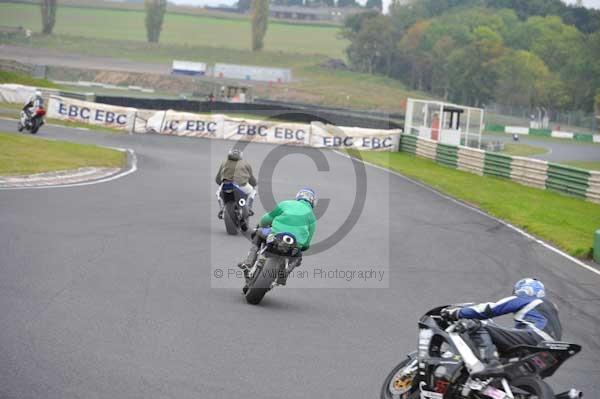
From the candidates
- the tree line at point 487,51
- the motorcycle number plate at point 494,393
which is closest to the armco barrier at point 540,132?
the tree line at point 487,51

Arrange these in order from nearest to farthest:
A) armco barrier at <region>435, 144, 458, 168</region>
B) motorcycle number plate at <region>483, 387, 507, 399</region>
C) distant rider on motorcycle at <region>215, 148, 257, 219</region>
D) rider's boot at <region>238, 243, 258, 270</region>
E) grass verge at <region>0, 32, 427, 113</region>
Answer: motorcycle number plate at <region>483, 387, 507, 399</region>
rider's boot at <region>238, 243, 258, 270</region>
distant rider on motorcycle at <region>215, 148, 257, 219</region>
armco barrier at <region>435, 144, 458, 168</region>
grass verge at <region>0, 32, 427, 113</region>

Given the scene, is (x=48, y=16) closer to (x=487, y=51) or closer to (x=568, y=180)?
(x=487, y=51)

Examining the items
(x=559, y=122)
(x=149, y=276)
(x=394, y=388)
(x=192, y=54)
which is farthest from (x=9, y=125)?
(x=192, y=54)

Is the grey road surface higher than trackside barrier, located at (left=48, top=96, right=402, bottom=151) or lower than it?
lower

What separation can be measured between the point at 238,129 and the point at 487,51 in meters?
67.1

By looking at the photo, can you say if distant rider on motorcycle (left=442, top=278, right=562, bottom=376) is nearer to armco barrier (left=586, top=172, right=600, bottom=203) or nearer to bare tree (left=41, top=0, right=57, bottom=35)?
armco barrier (left=586, top=172, right=600, bottom=203)

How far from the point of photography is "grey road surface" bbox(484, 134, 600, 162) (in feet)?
177

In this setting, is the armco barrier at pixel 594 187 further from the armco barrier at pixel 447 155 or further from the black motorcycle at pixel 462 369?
the black motorcycle at pixel 462 369

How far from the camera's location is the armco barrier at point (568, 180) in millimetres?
28688

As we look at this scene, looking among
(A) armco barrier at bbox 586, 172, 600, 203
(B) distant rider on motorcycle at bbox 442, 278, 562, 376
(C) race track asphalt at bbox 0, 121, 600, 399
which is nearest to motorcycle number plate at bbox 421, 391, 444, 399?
(B) distant rider on motorcycle at bbox 442, 278, 562, 376

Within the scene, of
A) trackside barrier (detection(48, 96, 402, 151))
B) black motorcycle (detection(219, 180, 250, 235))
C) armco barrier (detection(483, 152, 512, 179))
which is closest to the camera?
black motorcycle (detection(219, 180, 250, 235))

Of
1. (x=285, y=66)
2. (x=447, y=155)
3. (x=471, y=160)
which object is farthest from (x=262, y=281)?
(x=285, y=66)

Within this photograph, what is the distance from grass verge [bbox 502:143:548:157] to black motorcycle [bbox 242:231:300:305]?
142 ft

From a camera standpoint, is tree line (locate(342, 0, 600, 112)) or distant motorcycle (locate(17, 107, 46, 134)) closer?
distant motorcycle (locate(17, 107, 46, 134))
